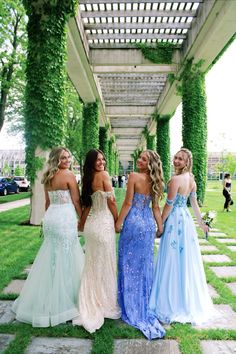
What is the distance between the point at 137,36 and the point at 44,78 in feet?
16.9

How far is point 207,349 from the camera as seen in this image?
3201 millimetres

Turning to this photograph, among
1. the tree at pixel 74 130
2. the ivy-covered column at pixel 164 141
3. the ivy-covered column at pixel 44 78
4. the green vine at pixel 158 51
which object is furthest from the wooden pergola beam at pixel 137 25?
the tree at pixel 74 130

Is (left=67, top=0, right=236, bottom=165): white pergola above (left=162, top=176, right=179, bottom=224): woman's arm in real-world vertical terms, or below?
above

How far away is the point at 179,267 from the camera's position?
4.07 metres

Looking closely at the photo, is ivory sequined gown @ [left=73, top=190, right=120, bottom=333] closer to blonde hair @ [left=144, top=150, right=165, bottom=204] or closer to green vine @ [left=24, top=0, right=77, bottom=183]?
blonde hair @ [left=144, top=150, right=165, bottom=204]

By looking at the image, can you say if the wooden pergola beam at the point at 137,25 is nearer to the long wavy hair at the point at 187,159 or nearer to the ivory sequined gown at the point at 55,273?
the long wavy hair at the point at 187,159

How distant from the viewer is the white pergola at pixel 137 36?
1000 centimetres

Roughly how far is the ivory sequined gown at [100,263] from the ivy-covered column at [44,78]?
209 inches

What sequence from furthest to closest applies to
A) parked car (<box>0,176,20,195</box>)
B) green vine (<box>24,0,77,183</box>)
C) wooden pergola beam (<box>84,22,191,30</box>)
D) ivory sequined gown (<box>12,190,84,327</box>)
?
parked car (<box>0,176,20,195</box>), wooden pergola beam (<box>84,22,191,30</box>), green vine (<box>24,0,77,183</box>), ivory sequined gown (<box>12,190,84,327</box>)

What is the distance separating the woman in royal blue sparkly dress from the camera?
3.90 meters

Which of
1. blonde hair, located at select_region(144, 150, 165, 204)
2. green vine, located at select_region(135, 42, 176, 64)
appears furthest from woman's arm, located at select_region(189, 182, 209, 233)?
green vine, located at select_region(135, 42, 176, 64)

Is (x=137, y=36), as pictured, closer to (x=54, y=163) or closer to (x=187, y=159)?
(x=187, y=159)

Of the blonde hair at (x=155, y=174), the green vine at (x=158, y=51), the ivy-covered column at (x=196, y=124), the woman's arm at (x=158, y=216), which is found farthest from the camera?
the ivy-covered column at (x=196, y=124)

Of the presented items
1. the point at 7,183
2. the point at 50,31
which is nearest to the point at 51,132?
the point at 50,31
